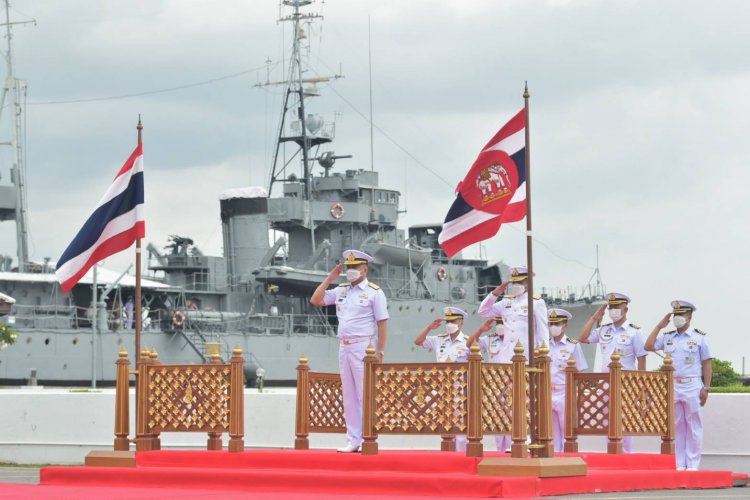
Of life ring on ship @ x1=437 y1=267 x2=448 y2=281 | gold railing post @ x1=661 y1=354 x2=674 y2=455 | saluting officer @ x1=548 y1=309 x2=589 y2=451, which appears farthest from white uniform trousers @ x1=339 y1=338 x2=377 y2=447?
life ring on ship @ x1=437 y1=267 x2=448 y2=281

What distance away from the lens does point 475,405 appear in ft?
38.2

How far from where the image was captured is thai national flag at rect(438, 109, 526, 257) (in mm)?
12422

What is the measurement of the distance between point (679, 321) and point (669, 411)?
1.08 m

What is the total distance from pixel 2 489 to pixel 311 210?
3901 cm

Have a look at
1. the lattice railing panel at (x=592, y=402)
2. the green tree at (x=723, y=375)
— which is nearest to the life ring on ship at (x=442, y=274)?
the green tree at (x=723, y=375)

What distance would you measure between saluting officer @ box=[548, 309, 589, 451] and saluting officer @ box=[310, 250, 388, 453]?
8.87 ft

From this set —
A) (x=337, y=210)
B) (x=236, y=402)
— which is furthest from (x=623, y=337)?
(x=337, y=210)

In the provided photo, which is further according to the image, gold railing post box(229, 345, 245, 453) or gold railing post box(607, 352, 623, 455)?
gold railing post box(607, 352, 623, 455)

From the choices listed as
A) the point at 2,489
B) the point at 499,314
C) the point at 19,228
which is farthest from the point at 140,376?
the point at 19,228

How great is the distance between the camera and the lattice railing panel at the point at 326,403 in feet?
45.7

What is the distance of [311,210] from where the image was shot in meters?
50.7

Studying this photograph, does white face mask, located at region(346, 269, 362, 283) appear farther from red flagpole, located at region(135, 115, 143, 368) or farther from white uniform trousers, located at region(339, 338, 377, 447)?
red flagpole, located at region(135, 115, 143, 368)

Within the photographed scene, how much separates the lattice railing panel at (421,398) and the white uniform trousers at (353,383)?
80 centimetres

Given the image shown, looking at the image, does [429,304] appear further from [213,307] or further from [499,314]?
[499,314]
